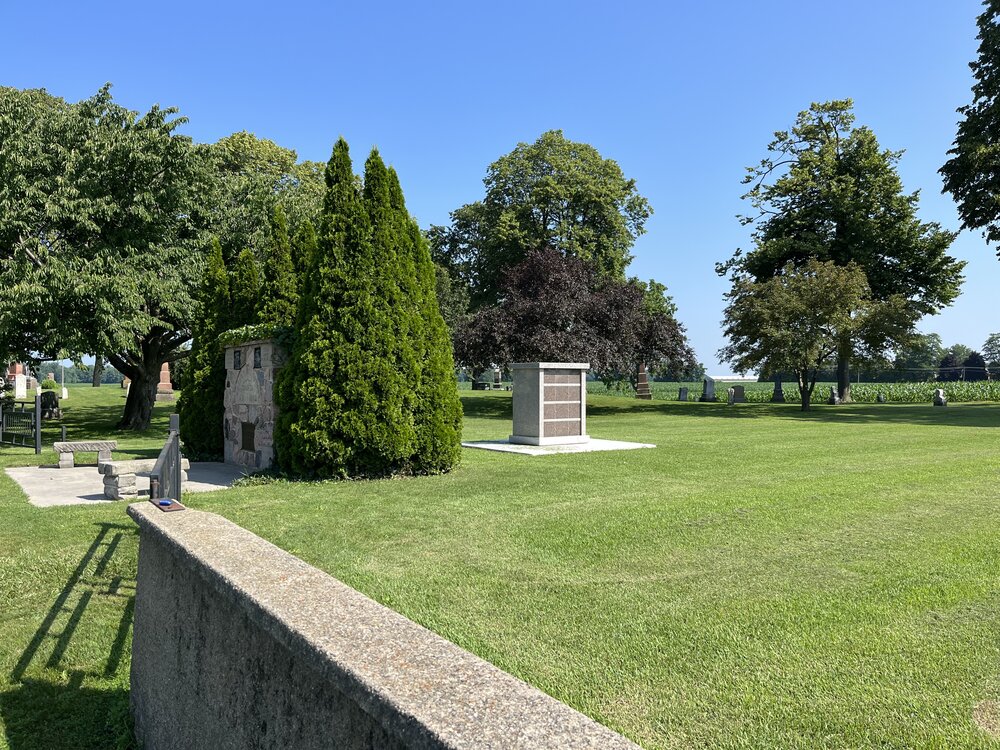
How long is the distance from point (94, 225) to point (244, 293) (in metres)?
5.43

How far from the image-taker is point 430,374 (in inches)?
424

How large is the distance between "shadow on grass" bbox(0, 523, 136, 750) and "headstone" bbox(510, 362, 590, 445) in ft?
35.3

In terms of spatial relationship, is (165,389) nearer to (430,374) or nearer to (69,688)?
(430,374)

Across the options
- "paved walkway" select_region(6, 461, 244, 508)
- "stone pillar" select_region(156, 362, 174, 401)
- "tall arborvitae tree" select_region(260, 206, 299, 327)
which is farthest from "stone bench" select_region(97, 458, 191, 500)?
"stone pillar" select_region(156, 362, 174, 401)

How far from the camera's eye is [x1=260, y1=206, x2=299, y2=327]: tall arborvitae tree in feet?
43.0

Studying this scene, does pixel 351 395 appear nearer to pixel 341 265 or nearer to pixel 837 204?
pixel 341 265

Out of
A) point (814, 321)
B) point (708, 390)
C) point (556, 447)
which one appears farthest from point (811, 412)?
point (556, 447)

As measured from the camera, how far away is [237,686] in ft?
7.34

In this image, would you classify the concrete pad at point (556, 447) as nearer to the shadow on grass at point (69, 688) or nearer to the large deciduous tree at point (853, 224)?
the shadow on grass at point (69, 688)

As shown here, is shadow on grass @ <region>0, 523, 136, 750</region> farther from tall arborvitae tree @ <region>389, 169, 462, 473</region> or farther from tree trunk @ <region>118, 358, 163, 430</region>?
tree trunk @ <region>118, 358, 163, 430</region>

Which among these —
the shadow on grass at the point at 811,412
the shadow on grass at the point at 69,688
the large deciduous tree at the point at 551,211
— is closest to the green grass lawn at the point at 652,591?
the shadow on grass at the point at 69,688

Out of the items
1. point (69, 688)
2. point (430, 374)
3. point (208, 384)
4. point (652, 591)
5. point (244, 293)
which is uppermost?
point (244, 293)

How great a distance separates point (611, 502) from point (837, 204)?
32516mm

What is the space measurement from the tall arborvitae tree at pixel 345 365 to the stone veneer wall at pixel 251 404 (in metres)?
0.90
